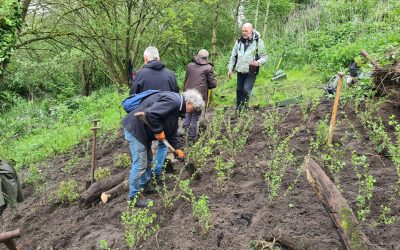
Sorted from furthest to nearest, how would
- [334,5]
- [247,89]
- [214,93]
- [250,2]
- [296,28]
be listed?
[250,2] → [296,28] → [334,5] → [214,93] → [247,89]

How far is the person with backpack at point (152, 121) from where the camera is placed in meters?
4.18

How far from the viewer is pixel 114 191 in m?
5.10

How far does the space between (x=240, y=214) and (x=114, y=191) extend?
6.36ft

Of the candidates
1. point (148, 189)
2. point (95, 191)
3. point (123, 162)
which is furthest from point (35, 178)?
point (148, 189)

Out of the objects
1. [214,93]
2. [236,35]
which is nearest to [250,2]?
[236,35]

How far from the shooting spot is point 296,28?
53.7ft

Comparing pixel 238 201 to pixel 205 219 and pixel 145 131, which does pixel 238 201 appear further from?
pixel 145 131

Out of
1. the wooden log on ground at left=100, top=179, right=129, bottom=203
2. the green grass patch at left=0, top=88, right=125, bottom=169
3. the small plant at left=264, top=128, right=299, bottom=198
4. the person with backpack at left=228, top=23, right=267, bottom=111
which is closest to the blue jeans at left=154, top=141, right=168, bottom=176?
the wooden log on ground at left=100, top=179, right=129, bottom=203

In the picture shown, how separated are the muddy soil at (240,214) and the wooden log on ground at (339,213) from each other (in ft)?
0.80

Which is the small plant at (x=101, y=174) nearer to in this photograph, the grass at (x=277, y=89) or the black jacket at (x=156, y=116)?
the black jacket at (x=156, y=116)

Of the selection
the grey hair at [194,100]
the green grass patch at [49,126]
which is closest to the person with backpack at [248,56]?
the green grass patch at [49,126]

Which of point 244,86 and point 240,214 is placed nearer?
point 240,214

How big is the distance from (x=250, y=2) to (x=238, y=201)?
56.8 feet

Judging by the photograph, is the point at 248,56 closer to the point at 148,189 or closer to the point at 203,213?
the point at 148,189
